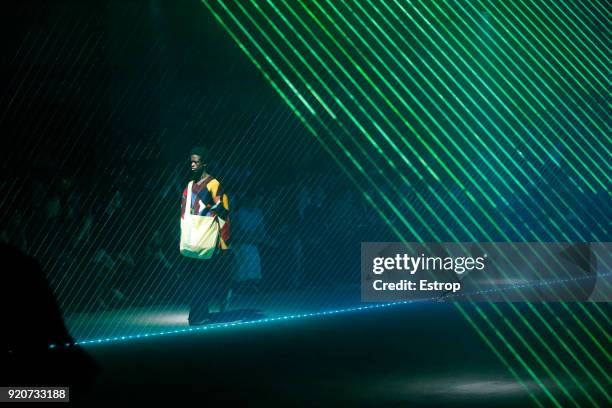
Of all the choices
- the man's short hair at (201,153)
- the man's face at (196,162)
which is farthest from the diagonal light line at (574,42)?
the man's face at (196,162)

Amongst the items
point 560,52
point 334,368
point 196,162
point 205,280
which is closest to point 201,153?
point 196,162

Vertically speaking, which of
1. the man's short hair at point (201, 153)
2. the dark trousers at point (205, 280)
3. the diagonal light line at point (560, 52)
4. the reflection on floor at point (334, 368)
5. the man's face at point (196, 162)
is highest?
the diagonal light line at point (560, 52)

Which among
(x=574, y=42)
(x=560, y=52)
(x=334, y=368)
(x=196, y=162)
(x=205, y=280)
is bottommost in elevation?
(x=334, y=368)

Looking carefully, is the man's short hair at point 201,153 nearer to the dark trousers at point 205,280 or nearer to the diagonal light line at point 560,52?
the dark trousers at point 205,280

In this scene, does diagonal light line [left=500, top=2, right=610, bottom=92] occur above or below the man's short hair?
above

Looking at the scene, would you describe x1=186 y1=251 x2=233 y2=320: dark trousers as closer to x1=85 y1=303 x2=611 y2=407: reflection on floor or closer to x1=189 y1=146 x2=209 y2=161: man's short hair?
x1=85 y1=303 x2=611 y2=407: reflection on floor

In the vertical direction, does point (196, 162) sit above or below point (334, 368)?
above

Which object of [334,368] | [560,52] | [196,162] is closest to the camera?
[334,368]

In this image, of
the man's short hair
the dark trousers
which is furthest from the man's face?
the dark trousers

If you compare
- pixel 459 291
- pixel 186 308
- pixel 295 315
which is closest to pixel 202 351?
pixel 295 315

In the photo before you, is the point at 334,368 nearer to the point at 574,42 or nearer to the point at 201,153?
the point at 201,153

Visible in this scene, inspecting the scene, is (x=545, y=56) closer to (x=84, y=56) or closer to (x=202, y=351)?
(x=84, y=56)

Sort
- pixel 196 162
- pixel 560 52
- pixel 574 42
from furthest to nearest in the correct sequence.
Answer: pixel 574 42
pixel 560 52
pixel 196 162

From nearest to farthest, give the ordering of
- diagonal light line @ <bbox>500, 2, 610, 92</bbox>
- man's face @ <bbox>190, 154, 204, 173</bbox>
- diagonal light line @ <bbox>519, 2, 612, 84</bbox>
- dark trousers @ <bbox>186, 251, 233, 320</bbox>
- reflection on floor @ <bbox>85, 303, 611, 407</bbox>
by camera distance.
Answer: reflection on floor @ <bbox>85, 303, 611, 407</bbox>, man's face @ <bbox>190, 154, 204, 173</bbox>, dark trousers @ <bbox>186, 251, 233, 320</bbox>, diagonal light line @ <bbox>500, 2, 610, 92</bbox>, diagonal light line @ <bbox>519, 2, 612, 84</bbox>
